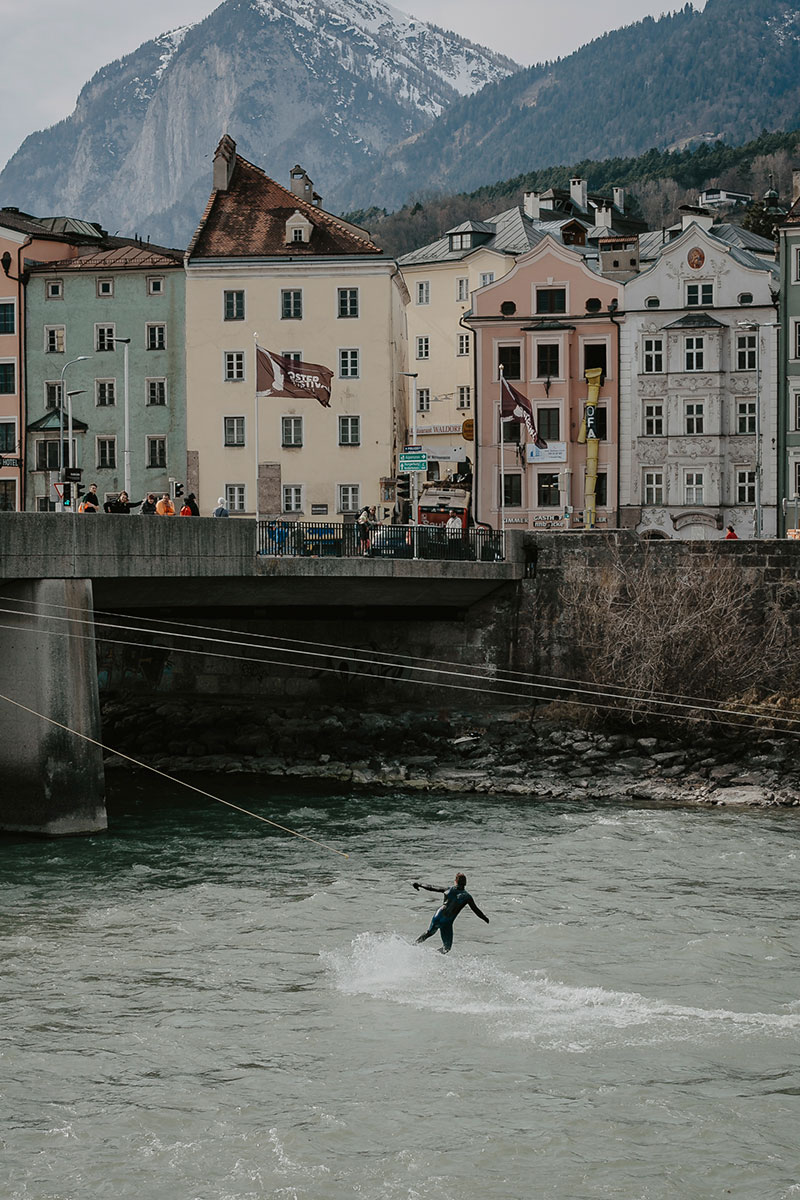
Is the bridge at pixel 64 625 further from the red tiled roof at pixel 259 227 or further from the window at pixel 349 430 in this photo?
the red tiled roof at pixel 259 227

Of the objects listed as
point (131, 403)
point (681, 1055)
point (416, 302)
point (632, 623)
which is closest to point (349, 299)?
point (131, 403)

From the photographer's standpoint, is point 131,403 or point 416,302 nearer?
point 131,403

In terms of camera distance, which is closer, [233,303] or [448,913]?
[448,913]

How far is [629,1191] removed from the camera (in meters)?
17.0

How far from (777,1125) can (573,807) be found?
20634 mm

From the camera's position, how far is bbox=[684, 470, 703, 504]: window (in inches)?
2608

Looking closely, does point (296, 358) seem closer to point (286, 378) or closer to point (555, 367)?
point (555, 367)

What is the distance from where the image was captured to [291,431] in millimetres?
65625

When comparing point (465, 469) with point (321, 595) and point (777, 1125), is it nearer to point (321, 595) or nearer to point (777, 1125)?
point (321, 595)

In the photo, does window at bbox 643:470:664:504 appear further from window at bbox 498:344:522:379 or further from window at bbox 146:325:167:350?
window at bbox 146:325:167:350

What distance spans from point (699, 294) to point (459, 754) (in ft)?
95.7

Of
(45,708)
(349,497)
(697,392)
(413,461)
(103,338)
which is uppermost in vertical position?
(103,338)

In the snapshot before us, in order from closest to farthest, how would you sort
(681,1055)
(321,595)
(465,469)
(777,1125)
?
(777,1125), (681,1055), (321,595), (465,469)

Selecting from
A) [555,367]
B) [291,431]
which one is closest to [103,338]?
[291,431]
